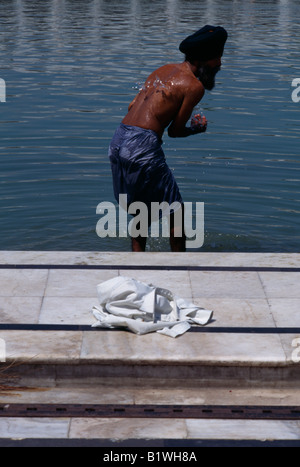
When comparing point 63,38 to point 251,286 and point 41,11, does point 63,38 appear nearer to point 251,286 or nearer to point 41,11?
point 41,11

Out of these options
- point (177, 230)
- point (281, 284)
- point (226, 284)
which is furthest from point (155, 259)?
point (281, 284)

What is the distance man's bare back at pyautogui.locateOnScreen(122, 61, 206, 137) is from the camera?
638 cm

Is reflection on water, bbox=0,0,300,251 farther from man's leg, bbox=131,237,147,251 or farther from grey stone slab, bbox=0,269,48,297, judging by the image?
grey stone slab, bbox=0,269,48,297

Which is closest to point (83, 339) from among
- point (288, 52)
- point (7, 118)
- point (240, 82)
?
point (7, 118)

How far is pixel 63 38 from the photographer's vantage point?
23.0 m

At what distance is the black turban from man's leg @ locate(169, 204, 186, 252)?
4.12 ft

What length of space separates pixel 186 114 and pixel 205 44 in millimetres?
573

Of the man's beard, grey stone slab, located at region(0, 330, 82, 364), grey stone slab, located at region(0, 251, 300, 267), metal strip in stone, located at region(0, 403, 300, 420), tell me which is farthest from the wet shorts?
metal strip in stone, located at region(0, 403, 300, 420)

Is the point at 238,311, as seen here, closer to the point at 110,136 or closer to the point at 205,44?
the point at 205,44

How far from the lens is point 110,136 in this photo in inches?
482

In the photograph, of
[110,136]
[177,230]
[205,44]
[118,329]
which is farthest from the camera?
[110,136]

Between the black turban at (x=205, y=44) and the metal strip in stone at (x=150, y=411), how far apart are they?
2.94 meters

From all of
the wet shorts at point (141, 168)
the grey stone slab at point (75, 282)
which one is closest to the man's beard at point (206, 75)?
the wet shorts at point (141, 168)

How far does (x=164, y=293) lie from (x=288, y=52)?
16.1 metres
